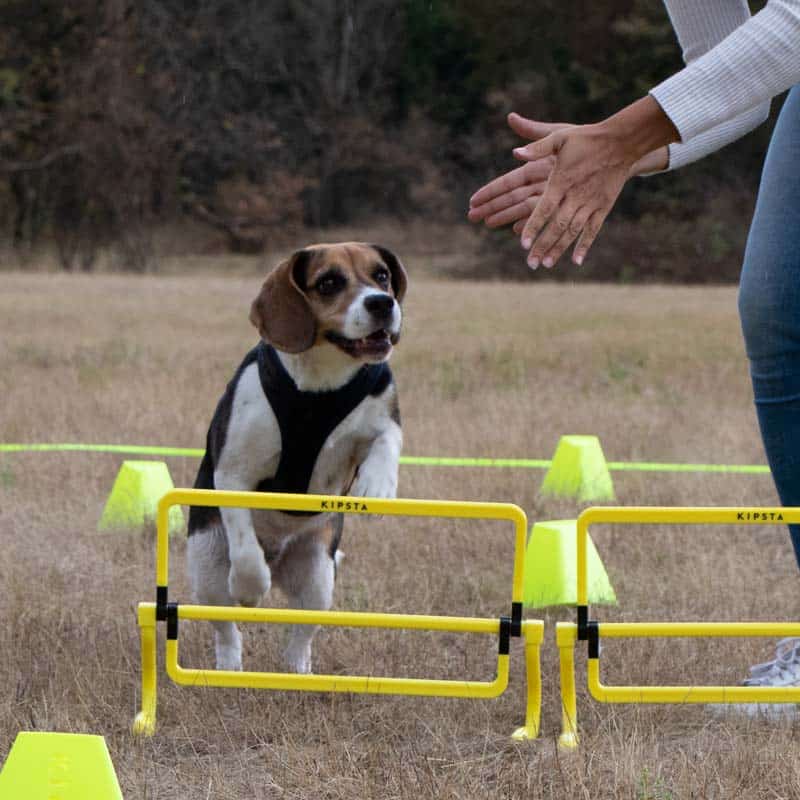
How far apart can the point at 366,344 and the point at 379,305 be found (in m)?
0.12

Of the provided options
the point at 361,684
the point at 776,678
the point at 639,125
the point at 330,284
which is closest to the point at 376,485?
the point at 330,284

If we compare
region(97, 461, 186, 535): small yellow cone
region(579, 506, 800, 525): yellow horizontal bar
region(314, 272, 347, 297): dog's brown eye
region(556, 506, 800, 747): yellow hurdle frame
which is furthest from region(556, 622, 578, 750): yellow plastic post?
region(97, 461, 186, 535): small yellow cone

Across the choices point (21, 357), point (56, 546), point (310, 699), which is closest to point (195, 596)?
point (310, 699)

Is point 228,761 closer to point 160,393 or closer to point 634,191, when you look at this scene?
point 160,393

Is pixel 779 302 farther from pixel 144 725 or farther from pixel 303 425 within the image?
pixel 144 725

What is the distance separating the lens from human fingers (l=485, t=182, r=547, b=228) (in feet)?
10.8

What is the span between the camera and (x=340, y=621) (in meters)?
3.39

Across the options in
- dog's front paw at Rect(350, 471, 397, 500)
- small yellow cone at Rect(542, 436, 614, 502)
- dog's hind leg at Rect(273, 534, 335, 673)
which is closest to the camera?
dog's front paw at Rect(350, 471, 397, 500)

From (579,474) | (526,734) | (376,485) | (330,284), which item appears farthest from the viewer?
(579,474)

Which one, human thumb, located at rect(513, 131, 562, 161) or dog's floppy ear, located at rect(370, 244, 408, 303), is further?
dog's floppy ear, located at rect(370, 244, 408, 303)

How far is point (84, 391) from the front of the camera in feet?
31.6

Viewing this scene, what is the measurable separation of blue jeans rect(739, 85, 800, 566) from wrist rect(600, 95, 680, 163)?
0.82 metres

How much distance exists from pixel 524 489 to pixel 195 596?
9.26 ft

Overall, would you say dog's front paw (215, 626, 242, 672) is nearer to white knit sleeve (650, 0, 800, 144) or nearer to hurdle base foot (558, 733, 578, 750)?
hurdle base foot (558, 733, 578, 750)
